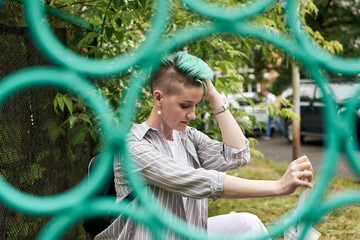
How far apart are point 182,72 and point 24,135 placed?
854 millimetres

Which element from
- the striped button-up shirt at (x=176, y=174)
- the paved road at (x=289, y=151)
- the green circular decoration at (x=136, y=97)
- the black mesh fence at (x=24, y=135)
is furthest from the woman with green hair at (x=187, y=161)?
the paved road at (x=289, y=151)

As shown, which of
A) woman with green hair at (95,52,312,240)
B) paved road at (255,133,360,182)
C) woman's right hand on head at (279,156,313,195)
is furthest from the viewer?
paved road at (255,133,360,182)

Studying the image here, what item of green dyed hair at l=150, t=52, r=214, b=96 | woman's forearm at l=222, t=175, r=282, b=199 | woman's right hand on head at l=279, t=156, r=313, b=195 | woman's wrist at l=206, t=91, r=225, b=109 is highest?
green dyed hair at l=150, t=52, r=214, b=96

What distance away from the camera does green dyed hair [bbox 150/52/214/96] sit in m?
1.47

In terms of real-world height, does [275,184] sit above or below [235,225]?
above

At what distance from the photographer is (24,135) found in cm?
185

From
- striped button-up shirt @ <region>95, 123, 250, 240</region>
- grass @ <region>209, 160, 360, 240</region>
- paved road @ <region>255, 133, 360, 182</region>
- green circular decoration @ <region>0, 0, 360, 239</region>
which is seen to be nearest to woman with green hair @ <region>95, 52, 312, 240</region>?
striped button-up shirt @ <region>95, 123, 250, 240</region>

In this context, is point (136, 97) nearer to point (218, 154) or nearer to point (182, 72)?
point (182, 72)

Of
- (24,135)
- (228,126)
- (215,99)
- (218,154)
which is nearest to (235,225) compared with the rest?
(218,154)

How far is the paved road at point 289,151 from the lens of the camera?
6.34 metres

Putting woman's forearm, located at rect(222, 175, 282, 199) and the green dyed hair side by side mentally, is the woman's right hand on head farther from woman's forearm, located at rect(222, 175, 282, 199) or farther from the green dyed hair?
the green dyed hair

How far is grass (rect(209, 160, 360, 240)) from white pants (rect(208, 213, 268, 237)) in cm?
92

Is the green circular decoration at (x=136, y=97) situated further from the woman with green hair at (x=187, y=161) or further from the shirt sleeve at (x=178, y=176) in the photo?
the shirt sleeve at (x=178, y=176)

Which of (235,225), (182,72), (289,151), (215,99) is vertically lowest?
(289,151)
